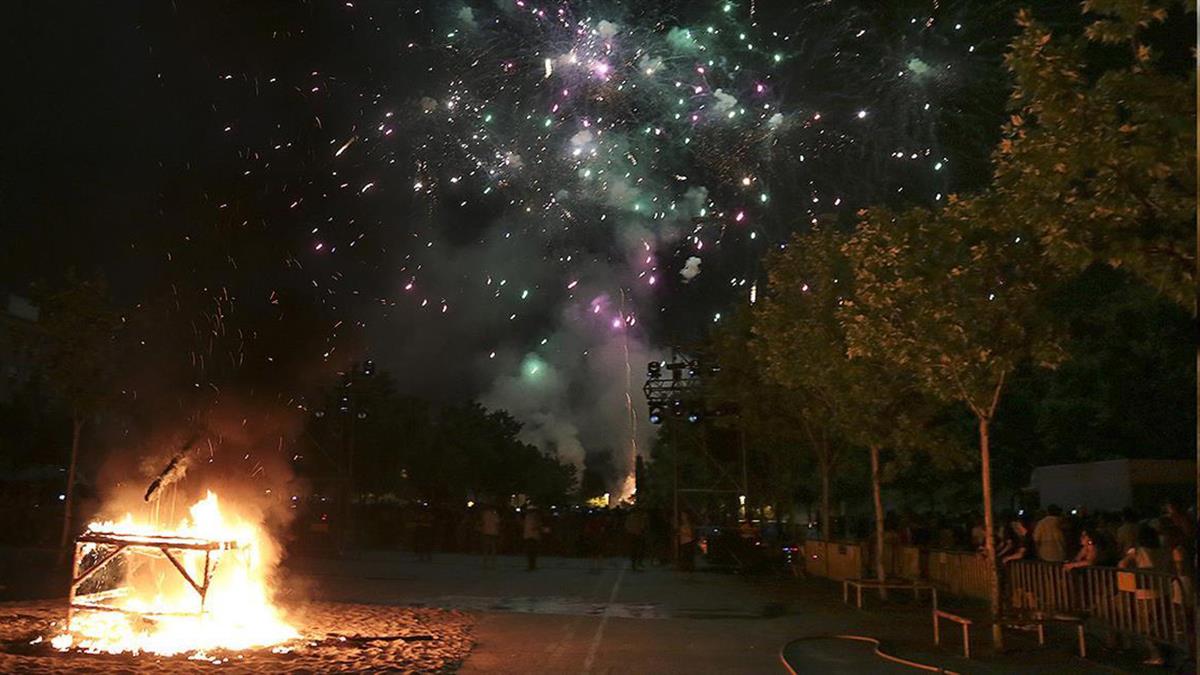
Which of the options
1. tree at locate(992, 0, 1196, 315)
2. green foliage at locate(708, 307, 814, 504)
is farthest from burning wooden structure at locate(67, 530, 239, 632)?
green foliage at locate(708, 307, 814, 504)

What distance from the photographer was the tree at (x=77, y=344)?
800 inches

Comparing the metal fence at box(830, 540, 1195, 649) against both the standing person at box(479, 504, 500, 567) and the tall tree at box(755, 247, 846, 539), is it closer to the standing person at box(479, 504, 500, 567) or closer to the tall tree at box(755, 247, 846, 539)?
the tall tree at box(755, 247, 846, 539)

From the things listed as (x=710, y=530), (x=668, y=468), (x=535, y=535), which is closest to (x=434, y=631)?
(x=535, y=535)

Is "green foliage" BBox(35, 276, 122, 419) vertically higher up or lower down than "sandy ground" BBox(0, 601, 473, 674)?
higher up

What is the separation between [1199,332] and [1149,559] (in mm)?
7319

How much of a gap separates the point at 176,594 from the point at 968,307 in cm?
1103

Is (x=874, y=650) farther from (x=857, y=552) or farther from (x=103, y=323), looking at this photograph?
(x=103, y=323)

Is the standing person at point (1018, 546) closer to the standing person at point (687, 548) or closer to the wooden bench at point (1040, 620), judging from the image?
the wooden bench at point (1040, 620)

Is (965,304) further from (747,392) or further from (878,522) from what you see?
(747,392)

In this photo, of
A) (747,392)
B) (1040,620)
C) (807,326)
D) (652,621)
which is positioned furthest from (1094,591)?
(747,392)

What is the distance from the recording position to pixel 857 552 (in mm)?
22250

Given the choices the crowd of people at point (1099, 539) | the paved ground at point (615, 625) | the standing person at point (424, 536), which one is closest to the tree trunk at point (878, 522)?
the paved ground at point (615, 625)

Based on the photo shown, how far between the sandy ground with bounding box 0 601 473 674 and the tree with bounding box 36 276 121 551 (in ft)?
21.5

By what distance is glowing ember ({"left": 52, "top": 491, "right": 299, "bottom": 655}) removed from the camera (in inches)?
469
